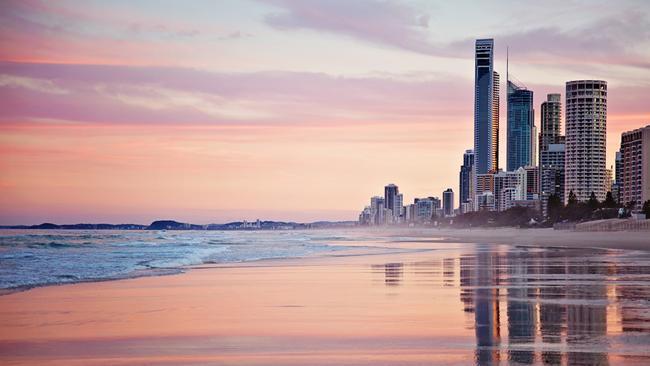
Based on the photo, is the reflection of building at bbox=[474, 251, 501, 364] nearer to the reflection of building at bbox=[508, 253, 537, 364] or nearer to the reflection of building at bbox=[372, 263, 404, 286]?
the reflection of building at bbox=[508, 253, 537, 364]

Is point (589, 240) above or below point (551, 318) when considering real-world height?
above

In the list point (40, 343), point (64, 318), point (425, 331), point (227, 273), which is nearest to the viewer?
point (40, 343)

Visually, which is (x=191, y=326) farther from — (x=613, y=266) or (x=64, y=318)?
(x=613, y=266)

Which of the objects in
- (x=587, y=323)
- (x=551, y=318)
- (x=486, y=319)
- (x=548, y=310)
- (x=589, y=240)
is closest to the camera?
(x=587, y=323)

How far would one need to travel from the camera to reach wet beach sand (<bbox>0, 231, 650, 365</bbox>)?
37.2 ft

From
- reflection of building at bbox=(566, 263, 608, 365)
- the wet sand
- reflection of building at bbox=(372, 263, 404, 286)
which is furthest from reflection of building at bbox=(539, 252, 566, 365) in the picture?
the wet sand

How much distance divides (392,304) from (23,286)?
1281cm

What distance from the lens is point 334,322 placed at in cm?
1511

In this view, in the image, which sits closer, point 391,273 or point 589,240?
point 391,273

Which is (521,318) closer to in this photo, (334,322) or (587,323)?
(587,323)

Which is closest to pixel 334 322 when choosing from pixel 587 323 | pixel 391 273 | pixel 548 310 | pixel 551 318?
pixel 551 318

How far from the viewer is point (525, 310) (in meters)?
16.3

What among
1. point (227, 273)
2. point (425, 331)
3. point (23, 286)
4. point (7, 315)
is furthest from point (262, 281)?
point (425, 331)

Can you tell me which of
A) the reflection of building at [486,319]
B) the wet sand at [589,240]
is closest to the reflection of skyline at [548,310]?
the reflection of building at [486,319]
